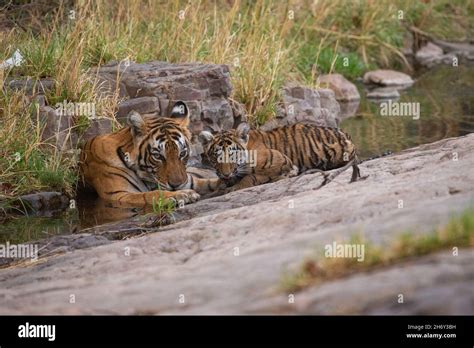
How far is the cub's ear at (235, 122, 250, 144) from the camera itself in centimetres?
1058

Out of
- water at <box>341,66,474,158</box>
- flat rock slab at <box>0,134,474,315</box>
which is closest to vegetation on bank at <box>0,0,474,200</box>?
water at <box>341,66,474,158</box>

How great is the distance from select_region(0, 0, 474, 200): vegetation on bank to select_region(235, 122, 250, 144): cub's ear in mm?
1578

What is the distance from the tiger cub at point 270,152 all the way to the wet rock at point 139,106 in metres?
1.16

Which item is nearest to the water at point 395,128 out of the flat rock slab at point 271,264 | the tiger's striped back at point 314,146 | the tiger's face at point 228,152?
the tiger's striped back at point 314,146

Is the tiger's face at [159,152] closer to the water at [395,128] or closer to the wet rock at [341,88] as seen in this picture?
the water at [395,128]

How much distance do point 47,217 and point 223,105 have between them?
3.09 m

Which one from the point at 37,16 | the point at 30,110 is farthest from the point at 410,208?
the point at 37,16

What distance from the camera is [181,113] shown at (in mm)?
10875

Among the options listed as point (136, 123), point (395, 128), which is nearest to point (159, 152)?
point (136, 123)

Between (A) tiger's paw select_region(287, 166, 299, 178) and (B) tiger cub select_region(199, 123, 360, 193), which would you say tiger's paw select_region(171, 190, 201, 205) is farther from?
(A) tiger's paw select_region(287, 166, 299, 178)

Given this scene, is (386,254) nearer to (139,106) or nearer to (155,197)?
(155,197)

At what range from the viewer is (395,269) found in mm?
5320

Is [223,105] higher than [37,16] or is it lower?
lower
